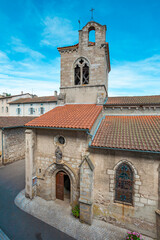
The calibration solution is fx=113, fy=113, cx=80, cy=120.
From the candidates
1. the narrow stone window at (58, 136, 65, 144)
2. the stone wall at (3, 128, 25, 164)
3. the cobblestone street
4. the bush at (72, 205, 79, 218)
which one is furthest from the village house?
the bush at (72, 205, 79, 218)

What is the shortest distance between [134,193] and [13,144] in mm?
13480

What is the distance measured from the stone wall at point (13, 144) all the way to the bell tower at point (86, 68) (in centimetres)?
812

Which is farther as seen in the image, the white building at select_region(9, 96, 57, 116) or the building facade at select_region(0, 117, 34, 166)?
the white building at select_region(9, 96, 57, 116)

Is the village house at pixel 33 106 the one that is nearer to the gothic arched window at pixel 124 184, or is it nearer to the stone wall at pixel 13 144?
the stone wall at pixel 13 144

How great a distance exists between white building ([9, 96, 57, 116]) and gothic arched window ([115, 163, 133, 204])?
22.3 metres

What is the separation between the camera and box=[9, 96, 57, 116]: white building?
85.9ft

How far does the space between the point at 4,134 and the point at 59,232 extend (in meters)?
11.0

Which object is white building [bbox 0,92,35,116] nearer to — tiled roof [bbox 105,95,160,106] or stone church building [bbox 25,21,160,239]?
stone church building [bbox 25,21,160,239]

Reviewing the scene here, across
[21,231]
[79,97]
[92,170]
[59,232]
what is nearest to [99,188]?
[92,170]

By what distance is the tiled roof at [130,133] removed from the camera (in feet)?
18.1

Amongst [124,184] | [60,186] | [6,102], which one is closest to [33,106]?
[6,102]

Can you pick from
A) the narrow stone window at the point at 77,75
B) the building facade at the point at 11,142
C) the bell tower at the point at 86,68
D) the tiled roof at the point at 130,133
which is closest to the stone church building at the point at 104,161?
the tiled roof at the point at 130,133

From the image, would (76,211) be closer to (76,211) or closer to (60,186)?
(76,211)

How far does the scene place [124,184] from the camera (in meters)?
5.81
